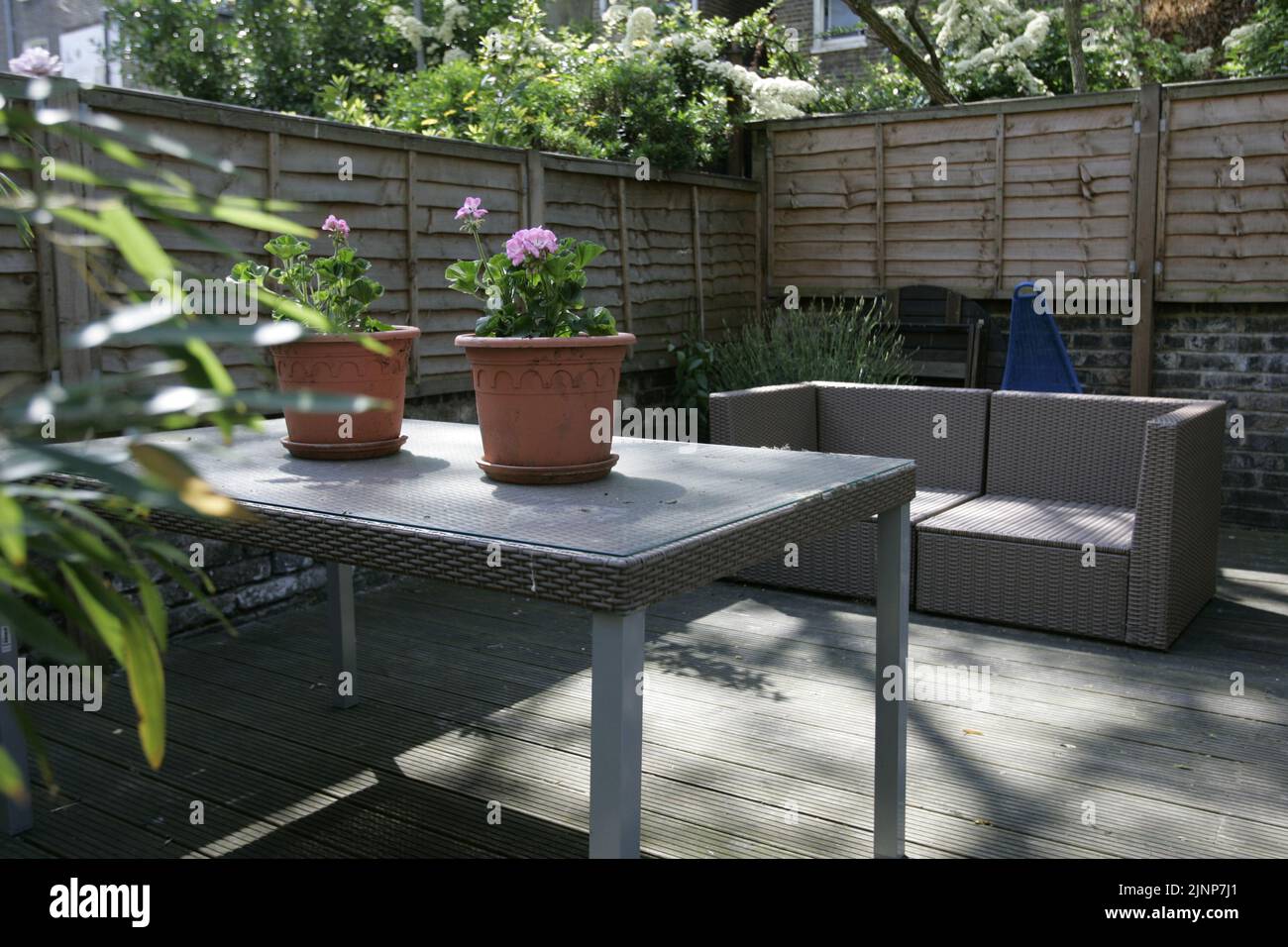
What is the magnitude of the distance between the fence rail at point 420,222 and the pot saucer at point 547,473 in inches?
28.3

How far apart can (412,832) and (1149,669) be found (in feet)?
7.61

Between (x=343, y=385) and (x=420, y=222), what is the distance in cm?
263

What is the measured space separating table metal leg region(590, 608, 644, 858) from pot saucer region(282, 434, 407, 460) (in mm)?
996

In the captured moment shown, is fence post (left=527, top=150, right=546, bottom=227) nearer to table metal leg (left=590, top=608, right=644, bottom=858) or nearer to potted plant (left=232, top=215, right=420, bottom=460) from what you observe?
potted plant (left=232, top=215, right=420, bottom=460)

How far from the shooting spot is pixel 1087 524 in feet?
13.2

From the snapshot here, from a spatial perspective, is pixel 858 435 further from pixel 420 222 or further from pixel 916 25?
pixel 916 25

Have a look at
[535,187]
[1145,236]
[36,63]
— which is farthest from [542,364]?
[1145,236]

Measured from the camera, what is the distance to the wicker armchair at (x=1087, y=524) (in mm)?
3699

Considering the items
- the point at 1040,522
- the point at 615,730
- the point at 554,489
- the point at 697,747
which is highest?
the point at 554,489

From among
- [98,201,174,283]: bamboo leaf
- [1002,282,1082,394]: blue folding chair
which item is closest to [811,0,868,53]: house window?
[1002,282,1082,394]: blue folding chair

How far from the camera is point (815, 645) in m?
3.84

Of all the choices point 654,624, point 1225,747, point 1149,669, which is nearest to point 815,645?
point 654,624

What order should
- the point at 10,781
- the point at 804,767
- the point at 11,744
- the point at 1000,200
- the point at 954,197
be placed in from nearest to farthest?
the point at 10,781
the point at 11,744
the point at 804,767
the point at 1000,200
the point at 954,197
